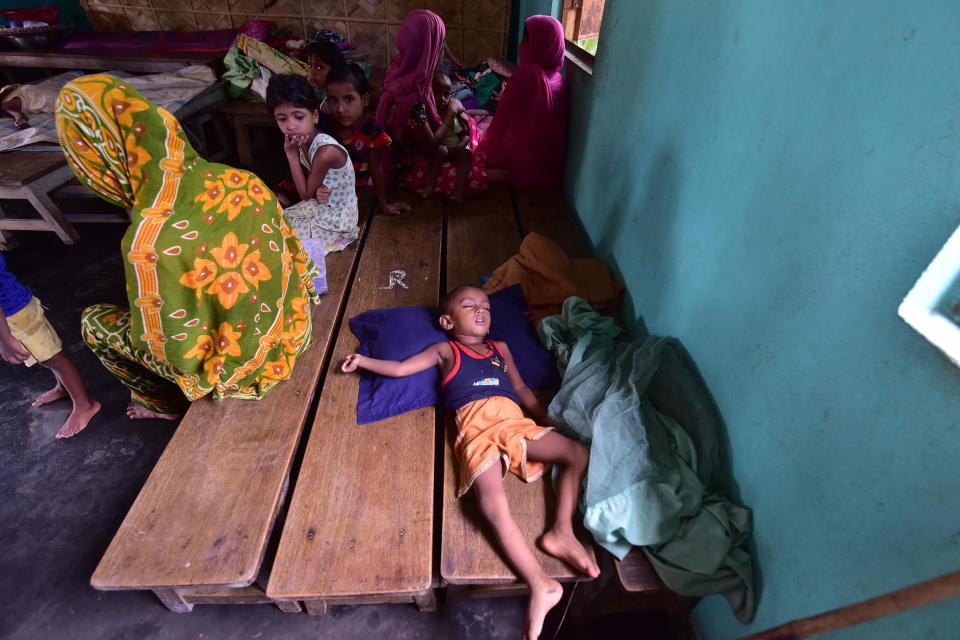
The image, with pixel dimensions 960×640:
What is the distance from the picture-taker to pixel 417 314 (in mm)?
2053

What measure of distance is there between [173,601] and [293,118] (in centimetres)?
212

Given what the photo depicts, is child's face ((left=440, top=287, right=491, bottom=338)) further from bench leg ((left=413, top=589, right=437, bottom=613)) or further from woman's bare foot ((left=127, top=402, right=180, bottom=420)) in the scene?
woman's bare foot ((left=127, top=402, right=180, bottom=420))

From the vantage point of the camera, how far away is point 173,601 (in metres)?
1.56

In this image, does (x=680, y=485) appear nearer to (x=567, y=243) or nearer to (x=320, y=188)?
(x=567, y=243)

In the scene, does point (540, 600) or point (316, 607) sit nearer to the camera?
point (540, 600)

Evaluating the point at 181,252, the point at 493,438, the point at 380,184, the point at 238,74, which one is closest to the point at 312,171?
the point at 380,184

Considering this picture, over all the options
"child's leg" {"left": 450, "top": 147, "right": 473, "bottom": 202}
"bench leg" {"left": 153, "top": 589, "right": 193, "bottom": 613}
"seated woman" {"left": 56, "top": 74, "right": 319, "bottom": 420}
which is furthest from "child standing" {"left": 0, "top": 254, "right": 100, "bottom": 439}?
"child's leg" {"left": 450, "top": 147, "right": 473, "bottom": 202}

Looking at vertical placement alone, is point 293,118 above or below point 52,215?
above

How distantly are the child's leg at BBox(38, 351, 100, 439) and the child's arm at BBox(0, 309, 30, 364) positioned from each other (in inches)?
8.5

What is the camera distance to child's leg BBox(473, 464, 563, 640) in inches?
50.2

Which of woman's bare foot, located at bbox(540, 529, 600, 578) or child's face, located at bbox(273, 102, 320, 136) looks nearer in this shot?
woman's bare foot, located at bbox(540, 529, 600, 578)

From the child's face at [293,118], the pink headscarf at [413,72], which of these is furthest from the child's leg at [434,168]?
the child's face at [293,118]

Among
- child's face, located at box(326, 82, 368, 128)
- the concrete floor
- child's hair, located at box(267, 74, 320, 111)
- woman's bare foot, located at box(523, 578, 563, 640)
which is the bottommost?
the concrete floor

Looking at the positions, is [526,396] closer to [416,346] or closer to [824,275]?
[416,346]
